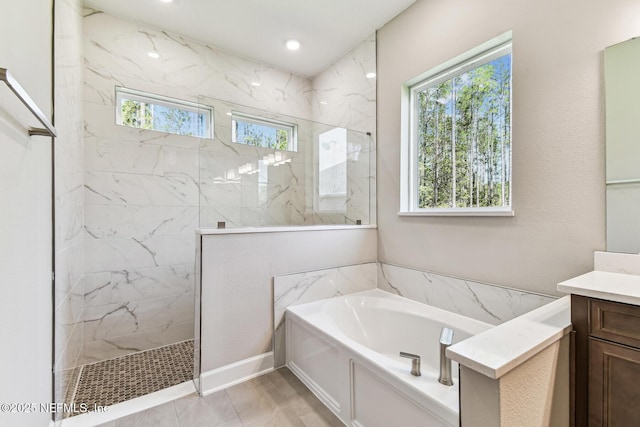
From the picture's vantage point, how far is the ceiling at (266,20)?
2363 millimetres

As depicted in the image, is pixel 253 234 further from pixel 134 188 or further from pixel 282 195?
pixel 134 188

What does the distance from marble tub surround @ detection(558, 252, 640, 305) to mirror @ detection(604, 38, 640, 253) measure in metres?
0.05

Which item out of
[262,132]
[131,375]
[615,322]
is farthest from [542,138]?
[131,375]

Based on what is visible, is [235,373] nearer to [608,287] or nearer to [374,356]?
[374,356]

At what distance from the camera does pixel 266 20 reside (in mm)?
2570

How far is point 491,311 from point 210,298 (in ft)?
6.29

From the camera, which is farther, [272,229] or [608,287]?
[272,229]

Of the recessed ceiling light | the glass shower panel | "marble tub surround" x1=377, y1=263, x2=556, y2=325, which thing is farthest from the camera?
the recessed ceiling light

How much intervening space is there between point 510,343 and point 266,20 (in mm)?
2980

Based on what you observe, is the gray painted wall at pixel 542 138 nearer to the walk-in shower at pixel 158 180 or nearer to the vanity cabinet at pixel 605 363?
the vanity cabinet at pixel 605 363

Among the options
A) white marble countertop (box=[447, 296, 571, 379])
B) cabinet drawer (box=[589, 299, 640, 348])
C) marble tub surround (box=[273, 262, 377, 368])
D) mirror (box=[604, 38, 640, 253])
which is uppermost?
mirror (box=[604, 38, 640, 253])

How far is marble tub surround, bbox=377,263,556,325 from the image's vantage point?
1.77 metres

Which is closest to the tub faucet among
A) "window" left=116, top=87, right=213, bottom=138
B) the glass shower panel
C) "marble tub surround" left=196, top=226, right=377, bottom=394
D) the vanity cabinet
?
the vanity cabinet

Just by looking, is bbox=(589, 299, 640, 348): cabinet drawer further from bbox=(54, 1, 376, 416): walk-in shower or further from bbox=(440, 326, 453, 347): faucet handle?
bbox=(54, 1, 376, 416): walk-in shower
